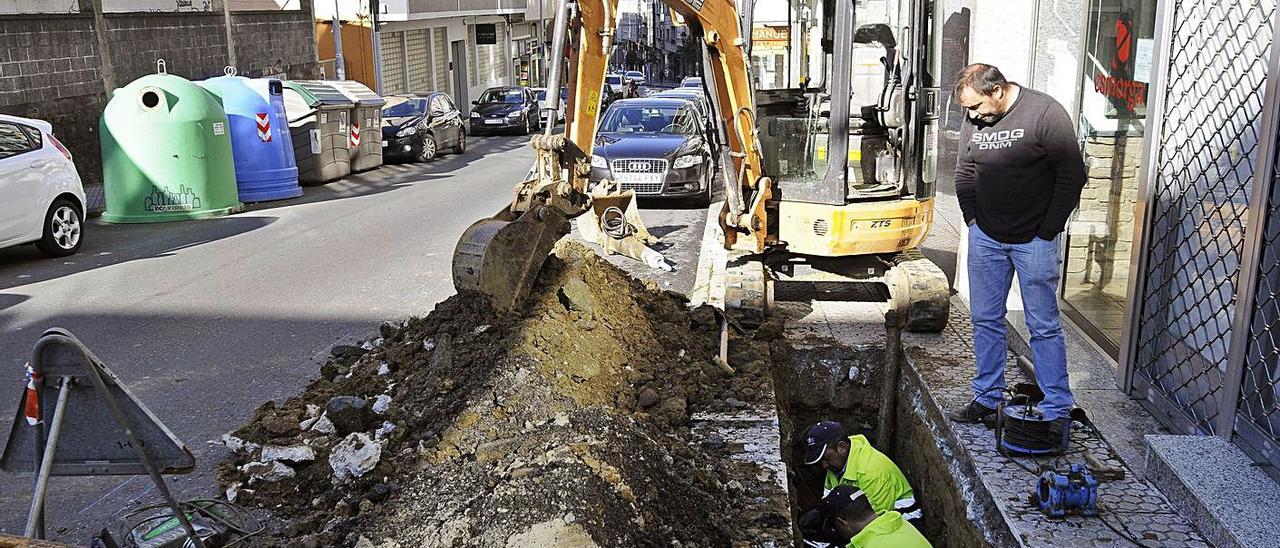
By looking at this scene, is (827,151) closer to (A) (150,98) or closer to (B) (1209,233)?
(B) (1209,233)

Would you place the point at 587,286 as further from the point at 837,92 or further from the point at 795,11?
the point at 795,11

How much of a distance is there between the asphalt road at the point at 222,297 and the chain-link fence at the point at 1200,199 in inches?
189

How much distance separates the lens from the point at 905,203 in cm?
773

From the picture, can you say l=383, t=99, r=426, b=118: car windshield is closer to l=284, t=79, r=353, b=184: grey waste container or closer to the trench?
l=284, t=79, r=353, b=184: grey waste container

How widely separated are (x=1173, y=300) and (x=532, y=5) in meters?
44.1

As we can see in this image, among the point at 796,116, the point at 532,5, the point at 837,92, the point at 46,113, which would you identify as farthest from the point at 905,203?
the point at 532,5

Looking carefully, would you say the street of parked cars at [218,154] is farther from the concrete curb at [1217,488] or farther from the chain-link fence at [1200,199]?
the concrete curb at [1217,488]

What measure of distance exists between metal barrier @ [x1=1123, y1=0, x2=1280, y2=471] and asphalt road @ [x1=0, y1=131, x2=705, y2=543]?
478cm

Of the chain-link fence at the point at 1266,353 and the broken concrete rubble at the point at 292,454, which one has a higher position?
the chain-link fence at the point at 1266,353

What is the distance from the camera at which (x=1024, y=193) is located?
516 cm

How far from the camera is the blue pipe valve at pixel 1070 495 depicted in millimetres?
4656

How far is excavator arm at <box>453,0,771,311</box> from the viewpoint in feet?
20.3

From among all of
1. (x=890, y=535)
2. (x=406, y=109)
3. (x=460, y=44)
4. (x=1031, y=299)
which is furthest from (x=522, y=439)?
(x=460, y=44)

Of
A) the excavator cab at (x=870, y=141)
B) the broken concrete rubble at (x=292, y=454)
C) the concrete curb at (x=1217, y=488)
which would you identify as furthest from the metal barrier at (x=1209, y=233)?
the broken concrete rubble at (x=292, y=454)
